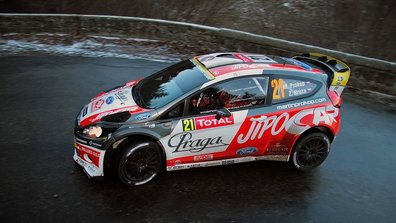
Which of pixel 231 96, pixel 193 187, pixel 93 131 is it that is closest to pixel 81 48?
pixel 93 131

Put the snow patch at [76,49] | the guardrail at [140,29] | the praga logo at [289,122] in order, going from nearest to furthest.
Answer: the praga logo at [289,122], the snow patch at [76,49], the guardrail at [140,29]

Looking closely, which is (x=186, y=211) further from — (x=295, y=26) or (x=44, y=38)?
(x=295, y=26)

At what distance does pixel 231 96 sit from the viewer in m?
6.02

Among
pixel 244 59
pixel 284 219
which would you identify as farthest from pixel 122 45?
pixel 284 219

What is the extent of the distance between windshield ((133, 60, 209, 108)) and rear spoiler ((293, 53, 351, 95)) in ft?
7.32

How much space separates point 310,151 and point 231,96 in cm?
171

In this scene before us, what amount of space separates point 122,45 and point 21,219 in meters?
8.95

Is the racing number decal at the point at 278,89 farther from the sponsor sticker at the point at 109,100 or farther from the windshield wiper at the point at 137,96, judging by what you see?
the sponsor sticker at the point at 109,100

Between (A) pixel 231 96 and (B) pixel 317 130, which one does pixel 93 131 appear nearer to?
(A) pixel 231 96

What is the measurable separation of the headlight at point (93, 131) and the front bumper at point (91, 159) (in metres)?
0.17

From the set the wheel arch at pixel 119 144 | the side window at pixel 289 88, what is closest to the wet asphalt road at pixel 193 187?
the wheel arch at pixel 119 144

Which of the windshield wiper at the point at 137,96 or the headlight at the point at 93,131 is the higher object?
the windshield wiper at the point at 137,96

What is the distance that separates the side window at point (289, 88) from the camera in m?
6.25

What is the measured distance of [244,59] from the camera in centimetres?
662
